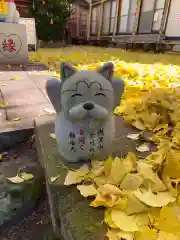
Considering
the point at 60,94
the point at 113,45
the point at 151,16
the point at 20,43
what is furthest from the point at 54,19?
the point at 60,94

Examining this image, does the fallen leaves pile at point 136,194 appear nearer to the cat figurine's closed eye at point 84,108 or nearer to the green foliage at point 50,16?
the cat figurine's closed eye at point 84,108

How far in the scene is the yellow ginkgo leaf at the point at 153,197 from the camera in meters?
0.96

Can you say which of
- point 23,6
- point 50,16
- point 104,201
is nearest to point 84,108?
point 104,201

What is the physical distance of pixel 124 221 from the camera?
90cm

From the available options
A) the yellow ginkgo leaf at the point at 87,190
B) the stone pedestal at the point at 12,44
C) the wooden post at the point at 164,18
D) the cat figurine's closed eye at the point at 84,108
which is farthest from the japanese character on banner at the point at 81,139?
the wooden post at the point at 164,18

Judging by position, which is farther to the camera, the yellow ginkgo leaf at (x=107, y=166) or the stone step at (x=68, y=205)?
the yellow ginkgo leaf at (x=107, y=166)

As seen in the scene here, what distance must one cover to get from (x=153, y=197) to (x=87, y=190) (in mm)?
313

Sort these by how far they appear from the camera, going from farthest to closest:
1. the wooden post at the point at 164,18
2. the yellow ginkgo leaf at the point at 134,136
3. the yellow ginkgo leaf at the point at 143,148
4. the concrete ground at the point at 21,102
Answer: the wooden post at the point at 164,18 → the concrete ground at the point at 21,102 → the yellow ginkgo leaf at the point at 134,136 → the yellow ginkgo leaf at the point at 143,148

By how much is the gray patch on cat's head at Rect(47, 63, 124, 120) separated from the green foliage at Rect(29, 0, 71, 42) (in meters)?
13.6

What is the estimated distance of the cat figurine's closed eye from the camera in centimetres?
106

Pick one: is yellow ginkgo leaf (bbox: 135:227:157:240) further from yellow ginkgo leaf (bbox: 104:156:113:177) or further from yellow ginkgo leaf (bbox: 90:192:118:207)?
yellow ginkgo leaf (bbox: 104:156:113:177)

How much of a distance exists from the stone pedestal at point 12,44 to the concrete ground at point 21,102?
2136mm

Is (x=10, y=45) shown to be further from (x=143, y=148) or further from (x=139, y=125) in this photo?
(x=143, y=148)

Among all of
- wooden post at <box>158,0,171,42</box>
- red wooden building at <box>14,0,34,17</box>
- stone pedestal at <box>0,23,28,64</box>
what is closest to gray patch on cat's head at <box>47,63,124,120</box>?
stone pedestal at <box>0,23,28,64</box>
